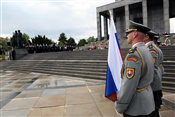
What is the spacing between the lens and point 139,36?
242 centimetres

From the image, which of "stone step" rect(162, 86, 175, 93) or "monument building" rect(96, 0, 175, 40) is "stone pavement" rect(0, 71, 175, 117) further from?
"monument building" rect(96, 0, 175, 40)

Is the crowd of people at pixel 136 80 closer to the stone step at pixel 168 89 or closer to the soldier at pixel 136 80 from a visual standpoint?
the soldier at pixel 136 80

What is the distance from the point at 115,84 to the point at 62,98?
487 cm

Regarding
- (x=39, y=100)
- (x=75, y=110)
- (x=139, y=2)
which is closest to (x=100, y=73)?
(x=39, y=100)

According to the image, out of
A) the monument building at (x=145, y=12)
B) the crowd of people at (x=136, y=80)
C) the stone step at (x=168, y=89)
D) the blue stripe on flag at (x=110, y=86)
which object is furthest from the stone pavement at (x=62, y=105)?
the monument building at (x=145, y=12)

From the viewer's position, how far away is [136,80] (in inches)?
87.3

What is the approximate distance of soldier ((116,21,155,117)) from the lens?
221 centimetres

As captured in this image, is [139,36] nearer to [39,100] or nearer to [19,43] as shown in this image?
[39,100]

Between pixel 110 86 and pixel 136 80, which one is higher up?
pixel 136 80

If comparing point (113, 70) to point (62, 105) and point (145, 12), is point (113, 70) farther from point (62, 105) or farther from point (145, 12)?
point (145, 12)

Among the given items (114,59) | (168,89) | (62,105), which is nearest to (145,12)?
(168,89)

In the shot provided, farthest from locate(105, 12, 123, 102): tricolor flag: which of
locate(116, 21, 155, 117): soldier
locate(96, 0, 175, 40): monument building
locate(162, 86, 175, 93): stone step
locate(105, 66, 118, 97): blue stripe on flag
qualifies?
locate(96, 0, 175, 40): monument building

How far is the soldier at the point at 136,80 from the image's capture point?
2.21 meters

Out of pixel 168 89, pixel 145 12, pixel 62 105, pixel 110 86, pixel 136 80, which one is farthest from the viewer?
pixel 145 12
